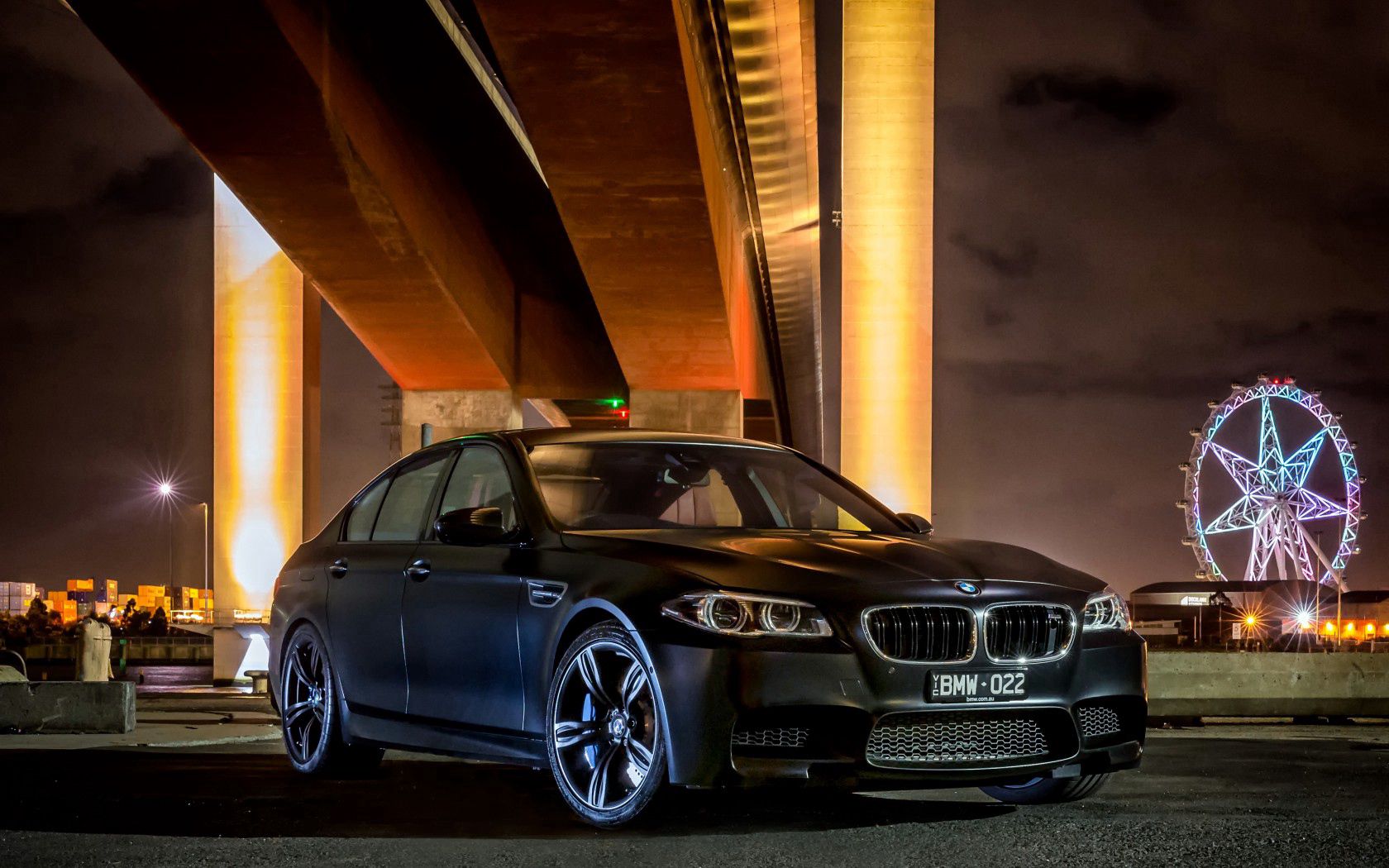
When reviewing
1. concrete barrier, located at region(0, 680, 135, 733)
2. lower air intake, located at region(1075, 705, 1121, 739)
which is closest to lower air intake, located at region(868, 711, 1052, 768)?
lower air intake, located at region(1075, 705, 1121, 739)

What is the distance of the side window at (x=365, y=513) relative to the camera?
789 cm

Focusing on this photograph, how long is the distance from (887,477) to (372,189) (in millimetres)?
10608

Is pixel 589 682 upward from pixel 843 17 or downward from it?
downward

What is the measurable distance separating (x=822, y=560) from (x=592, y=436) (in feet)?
5.66

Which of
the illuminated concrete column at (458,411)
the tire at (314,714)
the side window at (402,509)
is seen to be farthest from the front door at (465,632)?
the illuminated concrete column at (458,411)

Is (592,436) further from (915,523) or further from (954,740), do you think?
(954,740)

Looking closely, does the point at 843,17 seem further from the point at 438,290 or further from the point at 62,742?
the point at 62,742

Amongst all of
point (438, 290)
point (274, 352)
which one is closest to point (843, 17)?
point (438, 290)

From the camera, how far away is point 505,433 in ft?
23.1

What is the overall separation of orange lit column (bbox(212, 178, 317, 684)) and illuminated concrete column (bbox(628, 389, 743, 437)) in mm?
10861

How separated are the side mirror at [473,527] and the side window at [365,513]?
1522 mm

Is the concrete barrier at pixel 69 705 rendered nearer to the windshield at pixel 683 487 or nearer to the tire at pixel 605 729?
the windshield at pixel 683 487

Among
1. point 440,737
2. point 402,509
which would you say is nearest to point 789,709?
point 440,737

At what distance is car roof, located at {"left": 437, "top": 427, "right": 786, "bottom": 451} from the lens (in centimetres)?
703
